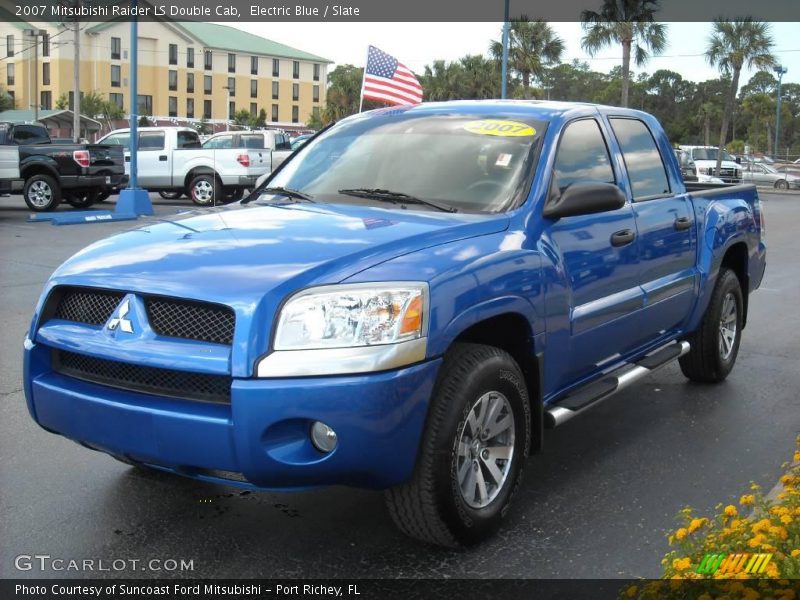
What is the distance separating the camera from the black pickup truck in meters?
18.8

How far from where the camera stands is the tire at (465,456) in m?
3.39

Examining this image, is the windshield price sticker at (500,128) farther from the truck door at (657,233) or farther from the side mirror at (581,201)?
the truck door at (657,233)

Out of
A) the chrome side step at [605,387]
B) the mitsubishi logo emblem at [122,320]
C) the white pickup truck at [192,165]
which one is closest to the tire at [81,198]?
the white pickup truck at [192,165]

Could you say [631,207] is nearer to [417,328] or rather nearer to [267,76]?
[417,328]

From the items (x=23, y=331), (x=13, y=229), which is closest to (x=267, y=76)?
(x=13, y=229)

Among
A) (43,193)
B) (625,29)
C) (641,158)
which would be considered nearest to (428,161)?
(641,158)

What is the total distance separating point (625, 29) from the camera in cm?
4053

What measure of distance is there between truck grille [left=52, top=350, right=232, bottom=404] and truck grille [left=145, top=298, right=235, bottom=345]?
0.14 meters

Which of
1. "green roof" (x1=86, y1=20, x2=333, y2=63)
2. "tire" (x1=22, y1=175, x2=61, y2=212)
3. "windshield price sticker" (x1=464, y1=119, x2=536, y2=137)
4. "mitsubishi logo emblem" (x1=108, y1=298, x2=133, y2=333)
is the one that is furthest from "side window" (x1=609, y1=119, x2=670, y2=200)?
"green roof" (x1=86, y1=20, x2=333, y2=63)

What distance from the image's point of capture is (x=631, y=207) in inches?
196

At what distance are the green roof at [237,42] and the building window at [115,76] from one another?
20.5 feet

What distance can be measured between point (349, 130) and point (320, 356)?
234cm

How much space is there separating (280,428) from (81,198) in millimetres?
18790

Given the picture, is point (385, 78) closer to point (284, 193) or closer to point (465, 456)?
point (284, 193)
